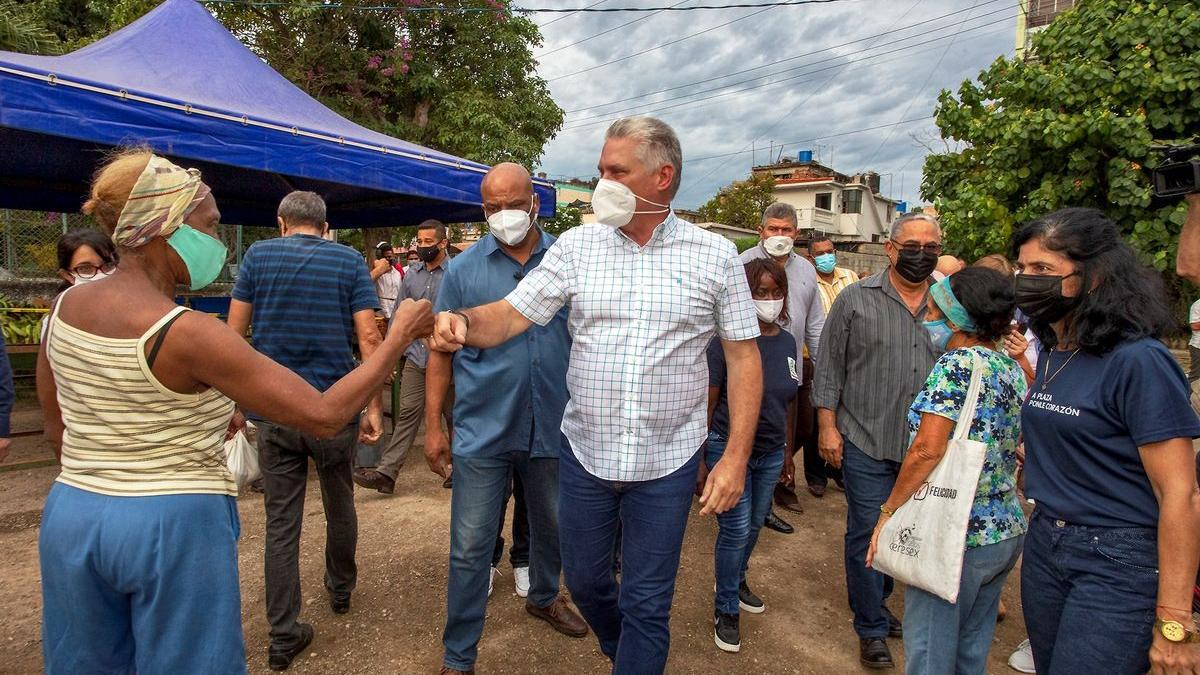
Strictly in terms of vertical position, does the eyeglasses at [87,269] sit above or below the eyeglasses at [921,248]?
below

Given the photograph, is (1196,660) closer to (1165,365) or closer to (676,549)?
(1165,365)

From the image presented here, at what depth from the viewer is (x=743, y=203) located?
108ft

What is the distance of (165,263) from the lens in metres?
1.61

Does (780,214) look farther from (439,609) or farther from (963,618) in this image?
(439,609)

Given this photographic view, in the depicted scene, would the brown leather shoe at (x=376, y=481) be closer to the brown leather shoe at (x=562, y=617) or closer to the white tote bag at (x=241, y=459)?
the brown leather shoe at (x=562, y=617)

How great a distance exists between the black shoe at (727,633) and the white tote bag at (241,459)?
7.24 ft

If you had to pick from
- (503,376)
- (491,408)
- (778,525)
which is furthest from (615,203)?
(778,525)

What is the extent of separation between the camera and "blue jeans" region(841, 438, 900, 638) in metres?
2.95

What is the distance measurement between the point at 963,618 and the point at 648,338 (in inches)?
53.3

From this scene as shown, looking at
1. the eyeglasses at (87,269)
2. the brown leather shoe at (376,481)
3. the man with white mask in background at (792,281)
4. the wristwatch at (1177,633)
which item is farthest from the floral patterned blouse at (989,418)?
the eyeglasses at (87,269)

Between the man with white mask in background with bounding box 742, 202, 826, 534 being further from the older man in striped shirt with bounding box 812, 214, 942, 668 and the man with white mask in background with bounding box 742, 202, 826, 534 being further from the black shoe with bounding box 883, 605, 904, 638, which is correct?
the black shoe with bounding box 883, 605, 904, 638

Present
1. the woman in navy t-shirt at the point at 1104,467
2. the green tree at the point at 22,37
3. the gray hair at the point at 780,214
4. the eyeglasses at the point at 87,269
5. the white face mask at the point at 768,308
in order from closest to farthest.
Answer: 1. the woman in navy t-shirt at the point at 1104,467
2. the white face mask at the point at 768,308
3. the eyeglasses at the point at 87,269
4. the gray hair at the point at 780,214
5. the green tree at the point at 22,37

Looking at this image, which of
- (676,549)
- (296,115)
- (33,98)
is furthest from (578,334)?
(296,115)

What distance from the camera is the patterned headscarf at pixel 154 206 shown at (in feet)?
4.99
